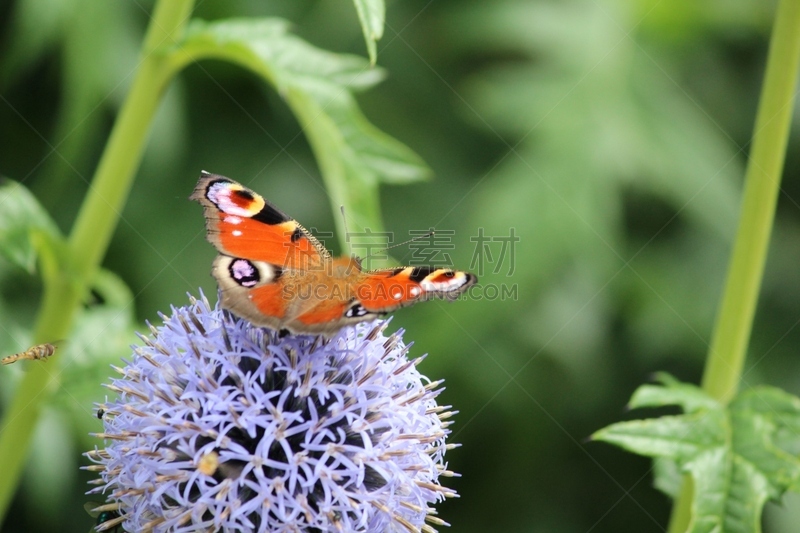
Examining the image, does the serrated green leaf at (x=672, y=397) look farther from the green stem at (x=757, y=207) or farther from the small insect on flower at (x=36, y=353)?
the small insect on flower at (x=36, y=353)

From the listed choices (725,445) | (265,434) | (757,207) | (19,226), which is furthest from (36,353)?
(757,207)

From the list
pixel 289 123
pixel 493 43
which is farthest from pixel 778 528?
pixel 289 123

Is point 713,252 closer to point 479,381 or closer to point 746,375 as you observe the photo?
point 746,375

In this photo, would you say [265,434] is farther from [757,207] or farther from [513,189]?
[513,189]

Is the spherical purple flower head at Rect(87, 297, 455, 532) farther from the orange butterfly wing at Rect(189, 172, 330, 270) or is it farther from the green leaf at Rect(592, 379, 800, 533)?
the green leaf at Rect(592, 379, 800, 533)

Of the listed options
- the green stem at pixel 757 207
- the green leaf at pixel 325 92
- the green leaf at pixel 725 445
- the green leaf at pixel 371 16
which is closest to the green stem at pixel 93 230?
the green leaf at pixel 325 92

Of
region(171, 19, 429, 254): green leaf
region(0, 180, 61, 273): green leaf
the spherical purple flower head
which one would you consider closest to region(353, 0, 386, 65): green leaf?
region(171, 19, 429, 254): green leaf

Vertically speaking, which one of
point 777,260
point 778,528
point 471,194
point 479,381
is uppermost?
point 471,194
